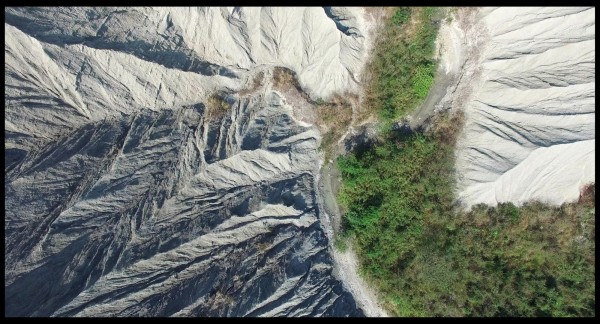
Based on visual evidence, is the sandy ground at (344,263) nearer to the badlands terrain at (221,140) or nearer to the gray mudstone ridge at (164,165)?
the badlands terrain at (221,140)

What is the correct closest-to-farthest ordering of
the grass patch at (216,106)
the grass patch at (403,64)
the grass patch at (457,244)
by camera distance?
the grass patch at (457,244) → the grass patch at (403,64) → the grass patch at (216,106)

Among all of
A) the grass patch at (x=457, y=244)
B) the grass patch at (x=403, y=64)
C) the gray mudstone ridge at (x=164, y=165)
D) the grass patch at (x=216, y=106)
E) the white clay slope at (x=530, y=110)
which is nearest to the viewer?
the gray mudstone ridge at (x=164, y=165)

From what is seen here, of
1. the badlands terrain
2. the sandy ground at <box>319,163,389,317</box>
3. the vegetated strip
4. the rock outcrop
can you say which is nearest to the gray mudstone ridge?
the badlands terrain

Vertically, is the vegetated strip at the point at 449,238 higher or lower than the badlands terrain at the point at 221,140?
lower

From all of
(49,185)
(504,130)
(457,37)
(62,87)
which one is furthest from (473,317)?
(62,87)

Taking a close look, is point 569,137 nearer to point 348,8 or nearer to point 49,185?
point 348,8

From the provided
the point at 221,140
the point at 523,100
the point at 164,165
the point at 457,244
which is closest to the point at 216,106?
the point at 221,140

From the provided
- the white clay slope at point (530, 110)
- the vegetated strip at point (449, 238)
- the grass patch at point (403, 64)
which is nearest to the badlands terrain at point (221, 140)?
the white clay slope at point (530, 110)
